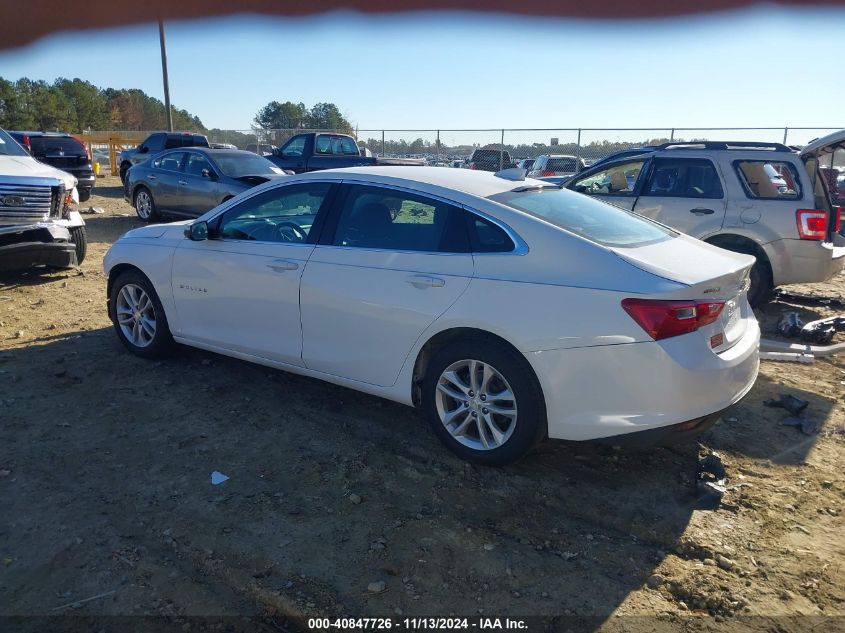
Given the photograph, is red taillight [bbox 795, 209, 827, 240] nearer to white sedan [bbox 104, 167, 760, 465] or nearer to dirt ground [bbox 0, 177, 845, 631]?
dirt ground [bbox 0, 177, 845, 631]

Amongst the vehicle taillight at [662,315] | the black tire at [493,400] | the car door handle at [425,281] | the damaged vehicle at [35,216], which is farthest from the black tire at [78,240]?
the vehicle taillight at [662,315]

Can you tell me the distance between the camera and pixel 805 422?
4.38 meters

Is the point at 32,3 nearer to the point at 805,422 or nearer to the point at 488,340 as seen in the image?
the point at 488,340

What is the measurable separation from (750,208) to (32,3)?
733 cm

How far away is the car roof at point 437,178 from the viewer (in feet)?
13.0

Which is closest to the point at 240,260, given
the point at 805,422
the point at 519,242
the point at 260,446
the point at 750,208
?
the point at 260,446

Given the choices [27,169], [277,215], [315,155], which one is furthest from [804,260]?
[315,155]

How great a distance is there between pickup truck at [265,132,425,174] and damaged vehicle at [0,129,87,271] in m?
8.23

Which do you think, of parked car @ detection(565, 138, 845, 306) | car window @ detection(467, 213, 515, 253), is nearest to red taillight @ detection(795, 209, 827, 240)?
parked car @ detection(565, 138, 845, 306)

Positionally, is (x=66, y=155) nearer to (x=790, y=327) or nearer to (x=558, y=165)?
(x=558, y=165)

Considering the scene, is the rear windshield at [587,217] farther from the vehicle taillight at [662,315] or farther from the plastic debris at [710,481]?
the plastic debris at [710,481]

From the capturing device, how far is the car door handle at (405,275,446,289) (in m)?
3.65

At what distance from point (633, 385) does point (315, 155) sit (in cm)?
1403

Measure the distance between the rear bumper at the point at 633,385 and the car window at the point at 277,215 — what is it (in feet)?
6.40
